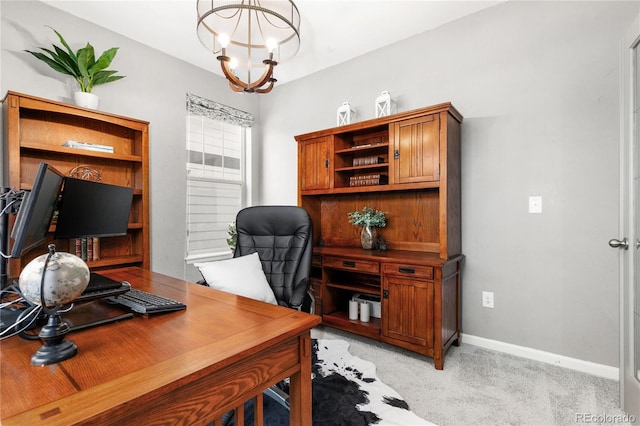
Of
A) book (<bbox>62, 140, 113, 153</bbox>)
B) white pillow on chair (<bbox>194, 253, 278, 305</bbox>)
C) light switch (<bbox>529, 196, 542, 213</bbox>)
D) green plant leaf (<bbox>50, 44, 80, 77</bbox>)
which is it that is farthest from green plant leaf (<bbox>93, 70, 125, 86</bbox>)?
light switch (<bbox>529, 196, 542, 213</bbox>)

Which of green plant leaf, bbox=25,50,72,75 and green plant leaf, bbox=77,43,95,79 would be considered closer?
green plant leaf, bbox=25,50,72,75

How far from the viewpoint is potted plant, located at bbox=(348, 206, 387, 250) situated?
2.82 meters

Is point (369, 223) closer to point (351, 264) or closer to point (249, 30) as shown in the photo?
point (351, 264)

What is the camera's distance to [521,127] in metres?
2.35

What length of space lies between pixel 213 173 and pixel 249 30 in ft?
7.04

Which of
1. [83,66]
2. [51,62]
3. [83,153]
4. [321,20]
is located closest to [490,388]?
[321,20]

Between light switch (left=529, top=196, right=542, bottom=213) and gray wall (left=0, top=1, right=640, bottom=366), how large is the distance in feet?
0.12

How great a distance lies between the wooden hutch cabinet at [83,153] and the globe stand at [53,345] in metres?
1.68

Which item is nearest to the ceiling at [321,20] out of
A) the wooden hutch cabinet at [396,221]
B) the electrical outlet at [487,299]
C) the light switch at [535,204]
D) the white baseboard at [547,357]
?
the wooden hutch cabinet at [396,221]

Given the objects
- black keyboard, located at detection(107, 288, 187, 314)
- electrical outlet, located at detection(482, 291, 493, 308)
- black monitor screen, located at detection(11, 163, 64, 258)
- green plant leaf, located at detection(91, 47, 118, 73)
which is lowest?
electrical outlet, located at detection(482, 291, 493, 308)

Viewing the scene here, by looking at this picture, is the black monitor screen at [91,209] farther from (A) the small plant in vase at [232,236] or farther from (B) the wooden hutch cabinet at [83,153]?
(A) the small plant in vase at [232,236]

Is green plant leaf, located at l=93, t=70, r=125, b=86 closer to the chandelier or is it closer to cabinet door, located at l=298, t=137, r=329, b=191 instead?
the chandelier

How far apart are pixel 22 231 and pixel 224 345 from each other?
0.84 metres

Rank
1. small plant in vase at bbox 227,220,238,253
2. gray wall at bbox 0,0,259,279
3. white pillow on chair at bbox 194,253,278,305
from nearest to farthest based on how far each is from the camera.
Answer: white pillow on chair at bbox 194,253,278,305
gray wall at bbox 0,0,259,279
small plant in vase at bbox 227,220,238,253
